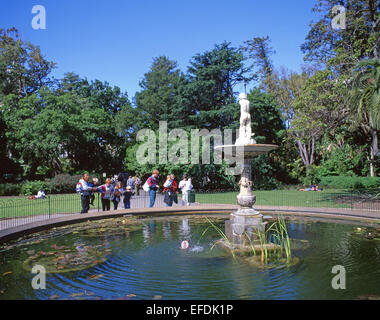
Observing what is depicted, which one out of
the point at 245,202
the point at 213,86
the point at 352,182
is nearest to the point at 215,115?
the point at 213,86

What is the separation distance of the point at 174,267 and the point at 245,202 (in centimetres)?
304

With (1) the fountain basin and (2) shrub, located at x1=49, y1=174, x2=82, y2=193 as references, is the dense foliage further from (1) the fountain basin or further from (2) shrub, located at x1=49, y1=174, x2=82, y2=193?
(1) the fountain basin

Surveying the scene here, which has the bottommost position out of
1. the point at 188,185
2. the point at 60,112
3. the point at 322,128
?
the point at 188,185

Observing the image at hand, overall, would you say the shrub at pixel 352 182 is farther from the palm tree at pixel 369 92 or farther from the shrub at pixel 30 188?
the shrub at pixel 30 188

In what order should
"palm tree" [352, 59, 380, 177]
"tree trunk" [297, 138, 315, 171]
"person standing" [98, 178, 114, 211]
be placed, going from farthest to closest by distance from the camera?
1. "tree trunk" [297, 138, 315, 171]
2. "palm tree" [352, 59, 380, 177]
3. "person standing" [98, 178, 114, 211]

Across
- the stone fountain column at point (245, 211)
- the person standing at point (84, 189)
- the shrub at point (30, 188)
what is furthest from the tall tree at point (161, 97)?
the stone fountain column at point (245, 211)

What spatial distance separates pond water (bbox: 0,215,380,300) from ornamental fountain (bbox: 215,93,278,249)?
67 cm

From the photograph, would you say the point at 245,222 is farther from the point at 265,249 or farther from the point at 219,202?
the point at 219,202

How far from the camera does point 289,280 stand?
5637 millimetres

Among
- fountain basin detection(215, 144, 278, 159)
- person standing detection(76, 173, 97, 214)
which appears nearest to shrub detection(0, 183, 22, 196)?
person standing detection(76, 173, 97, 214)

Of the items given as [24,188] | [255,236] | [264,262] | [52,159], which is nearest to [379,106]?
[255,236]

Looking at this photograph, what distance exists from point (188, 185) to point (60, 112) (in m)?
21.1

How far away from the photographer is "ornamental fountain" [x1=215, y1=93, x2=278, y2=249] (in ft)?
26.7
